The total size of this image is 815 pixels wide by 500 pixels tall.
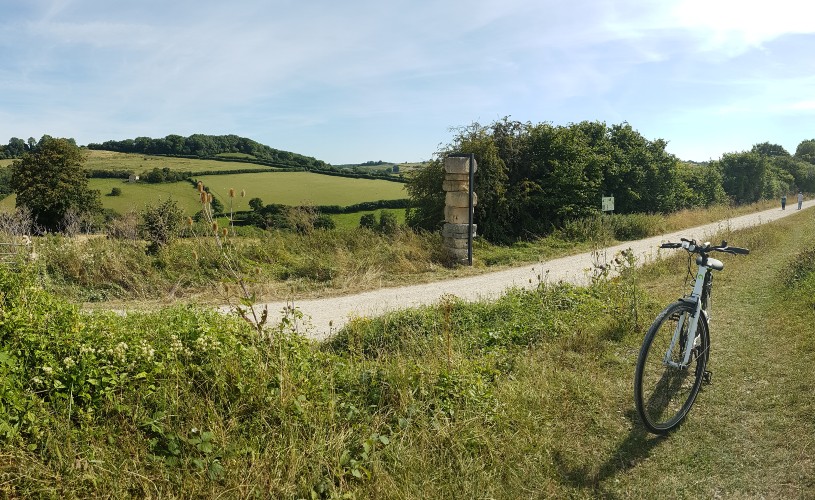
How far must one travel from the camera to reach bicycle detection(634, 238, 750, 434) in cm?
388

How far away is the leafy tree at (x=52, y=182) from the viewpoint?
19047 millimetres

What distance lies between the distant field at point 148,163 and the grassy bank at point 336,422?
27.9 metres

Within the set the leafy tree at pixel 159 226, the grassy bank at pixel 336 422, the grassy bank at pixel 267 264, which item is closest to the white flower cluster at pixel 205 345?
the grassy bank at pixel 336 422

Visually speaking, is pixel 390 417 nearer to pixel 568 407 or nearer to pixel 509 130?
pixel 568 407

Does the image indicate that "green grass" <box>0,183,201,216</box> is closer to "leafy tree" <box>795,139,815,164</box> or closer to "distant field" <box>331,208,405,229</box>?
"distant field" <box>331,208,405,229</box>

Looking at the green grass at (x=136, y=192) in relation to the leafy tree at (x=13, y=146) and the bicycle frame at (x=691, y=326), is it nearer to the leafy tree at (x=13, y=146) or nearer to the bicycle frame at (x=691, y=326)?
the leafy tree at (x=13, y=146)

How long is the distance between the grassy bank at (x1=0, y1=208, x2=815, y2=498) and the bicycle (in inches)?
6.2

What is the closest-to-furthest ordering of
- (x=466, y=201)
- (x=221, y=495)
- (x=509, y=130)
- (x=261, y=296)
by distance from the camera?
(x=221, y=495), (x=261, y=296), (x=466, y=201), (x=509, y=130)

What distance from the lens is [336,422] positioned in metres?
3.33

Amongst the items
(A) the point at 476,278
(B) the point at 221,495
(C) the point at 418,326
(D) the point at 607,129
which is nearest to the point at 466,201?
(A) the point at 476,278

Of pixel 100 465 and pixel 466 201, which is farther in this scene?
pixel 466 201

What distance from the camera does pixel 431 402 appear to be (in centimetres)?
373

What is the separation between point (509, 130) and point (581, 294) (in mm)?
11579

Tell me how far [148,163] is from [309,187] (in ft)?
37.3
